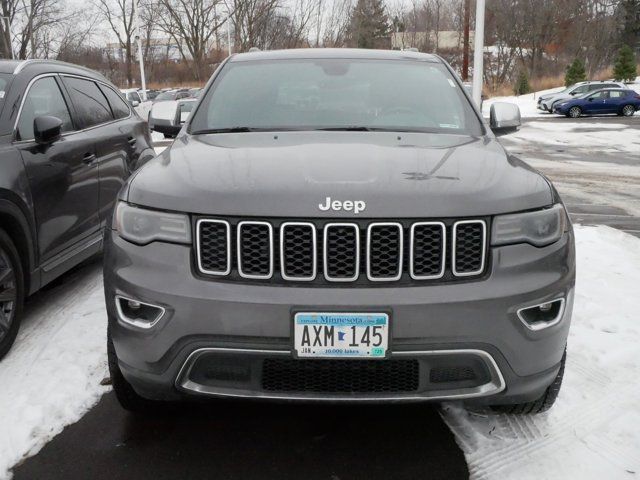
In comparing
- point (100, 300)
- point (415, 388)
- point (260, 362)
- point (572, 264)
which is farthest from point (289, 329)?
point (100, 300)

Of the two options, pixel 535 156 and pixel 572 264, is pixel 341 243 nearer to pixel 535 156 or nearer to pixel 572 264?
pixel 572 264

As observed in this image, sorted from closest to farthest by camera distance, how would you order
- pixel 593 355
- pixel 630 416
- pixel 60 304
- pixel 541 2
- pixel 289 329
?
pixel 289 329 < pixel 630 416 < pixel 593 355 < pixel 60 304 < pixel 541 2

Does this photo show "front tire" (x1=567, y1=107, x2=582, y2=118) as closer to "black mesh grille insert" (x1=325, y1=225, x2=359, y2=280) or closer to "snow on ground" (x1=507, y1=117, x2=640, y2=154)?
"snow on ground" (x1=507, y1=117, x2=640, y2=154)

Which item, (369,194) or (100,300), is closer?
(369,194)

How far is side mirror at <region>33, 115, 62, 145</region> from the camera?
12.1 ft

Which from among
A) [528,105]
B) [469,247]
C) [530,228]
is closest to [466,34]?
[528,105]

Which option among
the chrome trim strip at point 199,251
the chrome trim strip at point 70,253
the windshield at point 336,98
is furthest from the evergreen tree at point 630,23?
the chrome trim strip at point 199,251

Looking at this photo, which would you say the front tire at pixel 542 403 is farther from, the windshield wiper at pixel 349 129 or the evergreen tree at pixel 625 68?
the evergreen tree at pixel 625 68

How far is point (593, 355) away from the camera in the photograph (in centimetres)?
342

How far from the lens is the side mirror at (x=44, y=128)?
12.1ft

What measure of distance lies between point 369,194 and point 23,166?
230 centimetres

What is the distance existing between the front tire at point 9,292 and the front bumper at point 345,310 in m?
1.35

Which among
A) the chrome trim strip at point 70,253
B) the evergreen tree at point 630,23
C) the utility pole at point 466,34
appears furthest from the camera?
the evergreen tree at point 630,23

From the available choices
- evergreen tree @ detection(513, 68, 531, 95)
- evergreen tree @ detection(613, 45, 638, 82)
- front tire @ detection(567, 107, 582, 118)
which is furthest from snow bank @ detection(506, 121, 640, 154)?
evergreen tree @ detection(613, 45, 638, 82)
